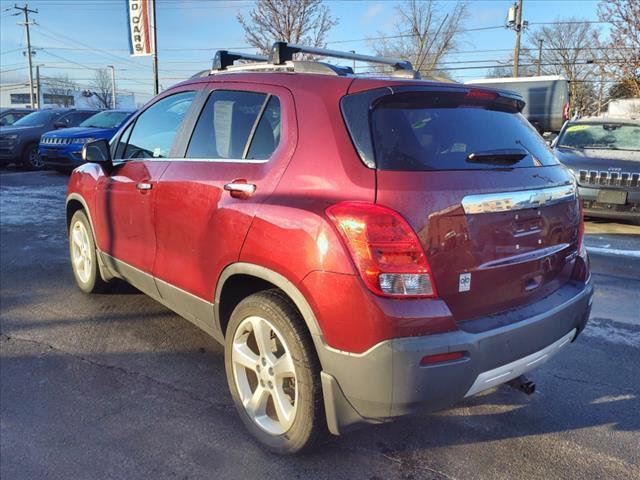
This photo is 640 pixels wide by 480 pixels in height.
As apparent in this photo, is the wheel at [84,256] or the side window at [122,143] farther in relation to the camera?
the wheel at [84,256]

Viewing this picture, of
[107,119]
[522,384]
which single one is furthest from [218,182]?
[107,119]

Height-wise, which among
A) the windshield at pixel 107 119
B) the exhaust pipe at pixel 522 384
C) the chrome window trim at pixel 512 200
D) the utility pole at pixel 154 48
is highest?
the utility pole at pixel 154 48

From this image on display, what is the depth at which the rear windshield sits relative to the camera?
2.25 m

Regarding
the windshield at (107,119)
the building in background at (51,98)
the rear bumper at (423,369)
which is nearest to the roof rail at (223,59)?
the rear bumper at (423,369)

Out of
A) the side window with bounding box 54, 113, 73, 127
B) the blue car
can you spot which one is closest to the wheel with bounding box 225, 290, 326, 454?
the blue car

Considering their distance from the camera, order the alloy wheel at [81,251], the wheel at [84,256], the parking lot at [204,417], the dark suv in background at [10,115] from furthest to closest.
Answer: the dark suv in background at [10,115], the alloy wheel at [81,251], the wheel at [84,256], the parking lot at [204,417]

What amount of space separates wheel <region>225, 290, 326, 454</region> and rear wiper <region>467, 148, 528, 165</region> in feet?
3.51

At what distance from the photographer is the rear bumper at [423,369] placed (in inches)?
81.0

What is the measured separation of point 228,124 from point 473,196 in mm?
1516

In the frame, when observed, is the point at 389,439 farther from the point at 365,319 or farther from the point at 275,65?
the point at 275,65

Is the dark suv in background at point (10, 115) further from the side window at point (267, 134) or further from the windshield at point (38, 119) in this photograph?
the side window at point (267, 134)

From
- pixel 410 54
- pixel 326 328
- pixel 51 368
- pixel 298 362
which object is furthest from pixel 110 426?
pixel 410 54

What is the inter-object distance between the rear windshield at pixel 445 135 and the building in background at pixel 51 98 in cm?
9103

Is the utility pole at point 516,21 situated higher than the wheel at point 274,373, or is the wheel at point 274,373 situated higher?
the utility pole at point 516,21
